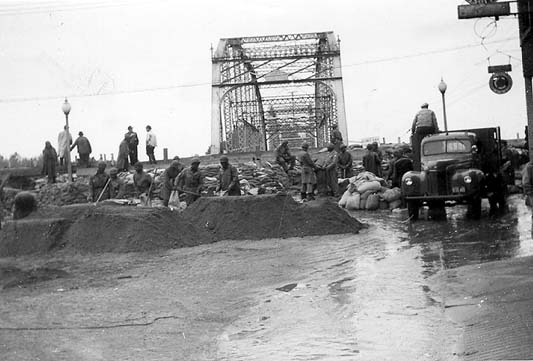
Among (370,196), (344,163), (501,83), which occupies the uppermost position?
(501,83)

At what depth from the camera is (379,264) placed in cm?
1262

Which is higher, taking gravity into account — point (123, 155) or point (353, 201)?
point (123, 155)

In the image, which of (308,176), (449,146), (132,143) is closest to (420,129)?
(449,146)

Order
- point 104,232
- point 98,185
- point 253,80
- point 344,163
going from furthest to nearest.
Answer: point 253,80
point 344,163
point 98,185
point 104,232

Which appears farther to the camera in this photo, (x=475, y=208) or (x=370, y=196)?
(x=370, y=196)

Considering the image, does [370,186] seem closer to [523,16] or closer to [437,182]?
[437,182]

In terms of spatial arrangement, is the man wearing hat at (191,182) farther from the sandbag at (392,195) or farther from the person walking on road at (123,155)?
the person walking on road at (123,155)

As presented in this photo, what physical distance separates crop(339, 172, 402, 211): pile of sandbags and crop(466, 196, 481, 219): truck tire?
353 centimetres

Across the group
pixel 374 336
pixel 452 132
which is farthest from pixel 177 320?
pixel 452 132

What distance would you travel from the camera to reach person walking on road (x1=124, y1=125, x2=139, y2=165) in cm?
2997

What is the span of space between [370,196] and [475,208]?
173 inches

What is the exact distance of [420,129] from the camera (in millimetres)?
20625

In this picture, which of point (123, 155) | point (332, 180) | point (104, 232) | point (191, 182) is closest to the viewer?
point (104, 232)

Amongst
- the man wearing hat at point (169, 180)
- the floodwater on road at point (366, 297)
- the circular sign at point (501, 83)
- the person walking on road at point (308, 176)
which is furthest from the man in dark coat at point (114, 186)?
the circular sign at point (501, 83)
